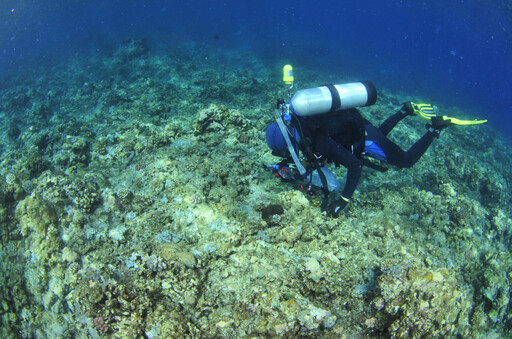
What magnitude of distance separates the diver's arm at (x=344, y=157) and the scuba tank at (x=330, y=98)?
520mm

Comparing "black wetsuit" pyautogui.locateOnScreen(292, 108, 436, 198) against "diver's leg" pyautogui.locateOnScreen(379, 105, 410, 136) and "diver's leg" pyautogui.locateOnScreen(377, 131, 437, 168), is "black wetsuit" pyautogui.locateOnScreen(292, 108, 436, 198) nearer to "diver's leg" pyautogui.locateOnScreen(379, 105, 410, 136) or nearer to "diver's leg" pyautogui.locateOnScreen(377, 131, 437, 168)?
"diver's leg" pyautogui.locateOnScreen(377, 131, 437, 168)

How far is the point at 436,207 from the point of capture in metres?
5.76

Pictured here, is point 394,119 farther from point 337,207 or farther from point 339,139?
point 337,207

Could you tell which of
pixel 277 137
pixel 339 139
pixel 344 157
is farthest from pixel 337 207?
pixel 277 137

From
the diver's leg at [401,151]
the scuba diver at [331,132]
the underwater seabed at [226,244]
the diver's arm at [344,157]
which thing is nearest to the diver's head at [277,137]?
the scuba diver at [331,132]

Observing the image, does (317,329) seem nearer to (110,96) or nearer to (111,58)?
(110,96)

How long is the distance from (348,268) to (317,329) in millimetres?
1135

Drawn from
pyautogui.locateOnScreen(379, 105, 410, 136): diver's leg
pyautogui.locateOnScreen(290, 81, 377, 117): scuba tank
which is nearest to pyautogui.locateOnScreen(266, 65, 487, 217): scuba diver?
pyautogui.locateOnScreen(290, 81, 377, 117): scuba tank

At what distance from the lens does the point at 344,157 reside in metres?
4.30

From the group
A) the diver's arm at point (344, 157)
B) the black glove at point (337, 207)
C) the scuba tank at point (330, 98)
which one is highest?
the scuba tank at point (330, 98)

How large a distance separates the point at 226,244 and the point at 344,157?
2517 millimetres

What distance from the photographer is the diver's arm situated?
430cm

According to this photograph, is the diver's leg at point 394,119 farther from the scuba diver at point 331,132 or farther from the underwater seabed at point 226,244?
the underwater seabed at point 226,244

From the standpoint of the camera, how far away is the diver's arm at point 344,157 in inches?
169
